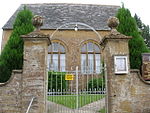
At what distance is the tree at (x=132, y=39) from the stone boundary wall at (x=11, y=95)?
27.5 ft

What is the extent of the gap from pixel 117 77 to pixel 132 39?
24.7ft

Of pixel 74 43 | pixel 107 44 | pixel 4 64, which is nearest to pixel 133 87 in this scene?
pixel 107 44

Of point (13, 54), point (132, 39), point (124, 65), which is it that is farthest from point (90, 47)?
point (124, 65)

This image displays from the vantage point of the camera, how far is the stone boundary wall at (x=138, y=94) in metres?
7.52

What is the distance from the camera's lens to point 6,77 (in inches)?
549

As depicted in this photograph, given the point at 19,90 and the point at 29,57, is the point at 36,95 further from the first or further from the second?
the point at 29,57

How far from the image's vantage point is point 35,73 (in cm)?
744

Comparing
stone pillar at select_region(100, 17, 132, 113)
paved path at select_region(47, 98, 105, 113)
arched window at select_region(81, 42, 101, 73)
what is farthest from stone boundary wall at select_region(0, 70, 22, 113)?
arched window at select_region(81, 42, 101, 73)

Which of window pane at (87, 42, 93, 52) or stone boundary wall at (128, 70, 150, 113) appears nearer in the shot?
stone boundary wall at (128, 70, 150, 113)

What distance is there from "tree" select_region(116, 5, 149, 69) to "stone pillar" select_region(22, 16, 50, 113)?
7808 millimetres

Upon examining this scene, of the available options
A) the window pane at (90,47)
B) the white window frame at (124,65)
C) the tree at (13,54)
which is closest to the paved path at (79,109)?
the white window frame at (124,65)

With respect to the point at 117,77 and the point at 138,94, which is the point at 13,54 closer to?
the point at 117,77

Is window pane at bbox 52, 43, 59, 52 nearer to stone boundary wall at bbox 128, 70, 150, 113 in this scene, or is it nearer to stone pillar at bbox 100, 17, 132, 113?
stone pillar at bbox 100, 17, 132, 113

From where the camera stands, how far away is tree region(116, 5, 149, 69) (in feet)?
45.4
